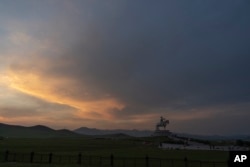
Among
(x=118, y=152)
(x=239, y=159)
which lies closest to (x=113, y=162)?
(x=118, y=152)

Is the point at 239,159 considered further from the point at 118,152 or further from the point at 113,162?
the point at 118,152

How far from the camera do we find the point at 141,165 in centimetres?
4553

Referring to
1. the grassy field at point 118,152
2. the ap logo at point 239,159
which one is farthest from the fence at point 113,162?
the ap logo at point 239,159

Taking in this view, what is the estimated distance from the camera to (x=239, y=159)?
1194 cm

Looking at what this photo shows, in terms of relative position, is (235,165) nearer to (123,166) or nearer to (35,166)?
(35,166)

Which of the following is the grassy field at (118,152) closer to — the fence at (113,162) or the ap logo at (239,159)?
the fence at (113,162)

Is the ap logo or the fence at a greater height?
the ap logo

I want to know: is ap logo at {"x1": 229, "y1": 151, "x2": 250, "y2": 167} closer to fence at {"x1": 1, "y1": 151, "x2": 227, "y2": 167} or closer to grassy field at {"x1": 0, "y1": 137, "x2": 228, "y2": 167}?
fence at {"x1": 1, "y1": 151, "x2": 227, "y2": 167}

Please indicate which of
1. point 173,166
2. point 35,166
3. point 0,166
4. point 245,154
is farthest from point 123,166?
point 245,154

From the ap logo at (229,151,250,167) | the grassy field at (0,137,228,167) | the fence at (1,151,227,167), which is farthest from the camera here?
the grassy field at (0,137,228,167)

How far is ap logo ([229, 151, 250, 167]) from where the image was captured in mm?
11773

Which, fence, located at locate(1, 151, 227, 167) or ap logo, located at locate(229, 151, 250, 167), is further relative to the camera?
fence, located at locate(1, 151, 227, 167)

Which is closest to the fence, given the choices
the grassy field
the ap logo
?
the grassy field

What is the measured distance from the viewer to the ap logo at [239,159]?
11773mm
